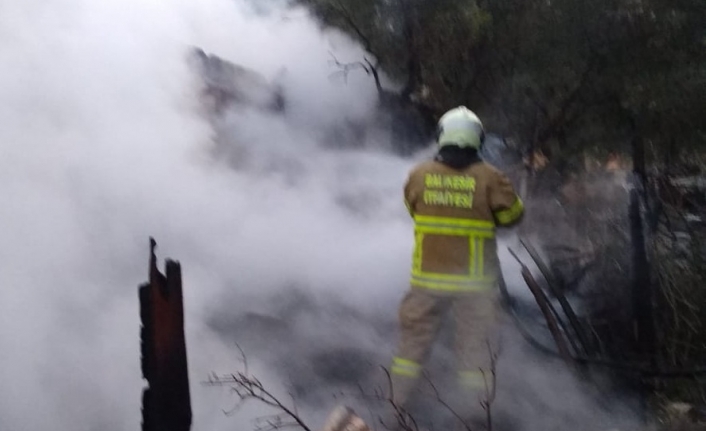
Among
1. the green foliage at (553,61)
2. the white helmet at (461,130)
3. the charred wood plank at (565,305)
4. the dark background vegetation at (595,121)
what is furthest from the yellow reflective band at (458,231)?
the green foliage at (553,61)

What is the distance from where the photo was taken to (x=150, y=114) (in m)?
4.69

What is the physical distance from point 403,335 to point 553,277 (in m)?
1.45

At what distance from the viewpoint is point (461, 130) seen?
13.9 ft

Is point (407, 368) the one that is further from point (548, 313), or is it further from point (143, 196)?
point (143, 196)

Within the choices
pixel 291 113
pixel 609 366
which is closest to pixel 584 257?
pixel 609 366

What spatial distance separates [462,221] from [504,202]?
23cm

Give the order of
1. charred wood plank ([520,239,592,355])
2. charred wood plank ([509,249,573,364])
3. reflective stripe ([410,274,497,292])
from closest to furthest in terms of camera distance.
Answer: reflective stripe ([410,274,497,292]), charred wood plank ([509,249,573,364]), charred wood plank ([520,239,592,355])

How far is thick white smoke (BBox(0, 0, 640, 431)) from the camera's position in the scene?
3.87 meters

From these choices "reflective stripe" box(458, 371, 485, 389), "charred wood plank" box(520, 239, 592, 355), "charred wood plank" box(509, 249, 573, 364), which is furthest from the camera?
"charred wood plank" box(520, 239, 592, 355)

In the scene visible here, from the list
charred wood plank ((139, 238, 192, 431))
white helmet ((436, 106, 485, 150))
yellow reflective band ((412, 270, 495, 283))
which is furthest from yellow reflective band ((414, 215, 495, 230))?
charred wood plank ((139, 238, 192, 431))

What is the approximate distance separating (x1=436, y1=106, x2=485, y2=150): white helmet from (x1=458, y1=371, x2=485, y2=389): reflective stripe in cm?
112

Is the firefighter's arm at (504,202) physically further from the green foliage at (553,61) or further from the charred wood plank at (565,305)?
the green foliage at (553,61)

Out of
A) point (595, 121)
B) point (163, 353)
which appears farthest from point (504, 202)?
point (163, 353)

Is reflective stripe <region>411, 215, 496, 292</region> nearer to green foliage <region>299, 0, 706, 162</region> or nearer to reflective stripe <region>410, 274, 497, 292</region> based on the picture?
reflective stripe <region>410, 274, 497, 292</region>
